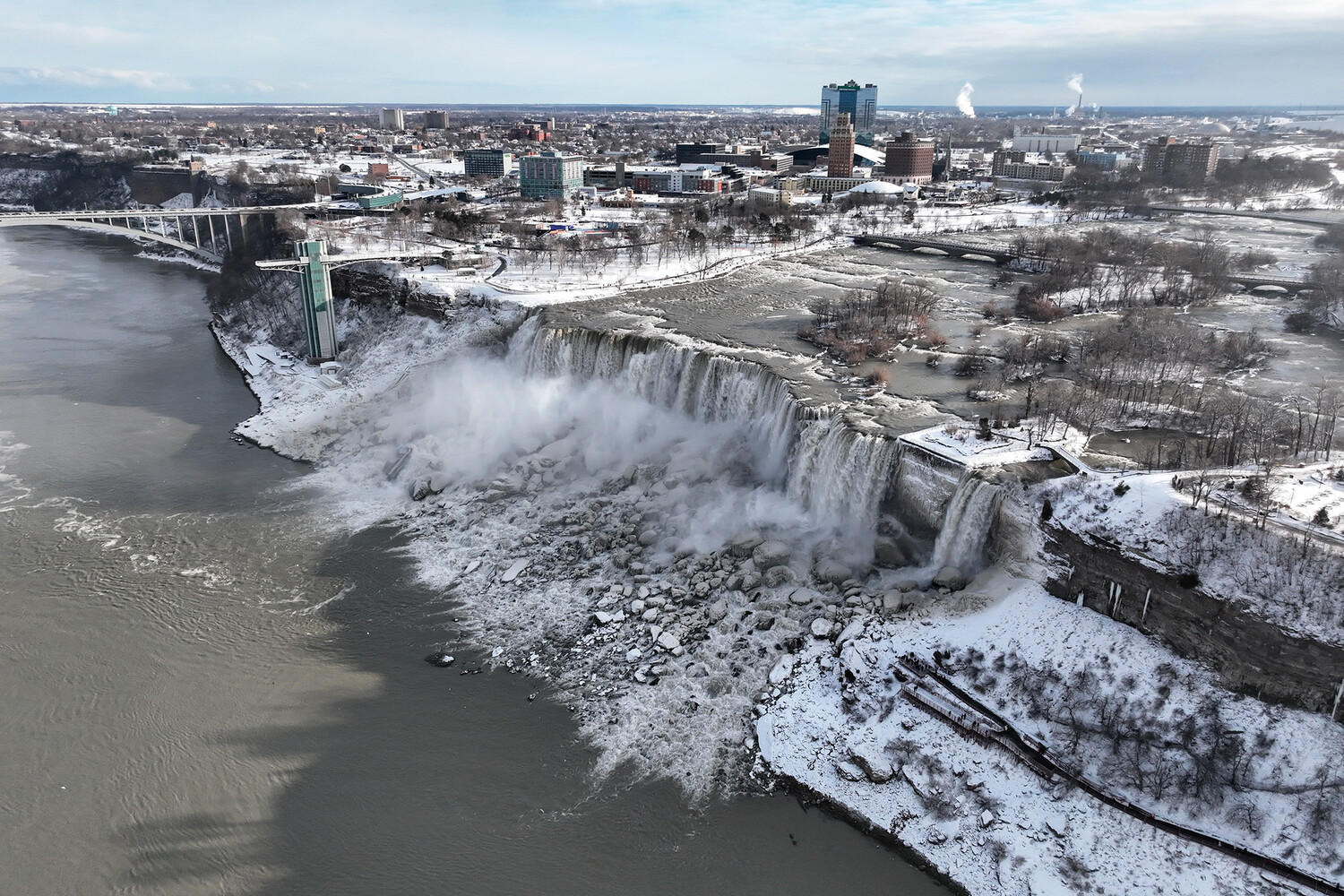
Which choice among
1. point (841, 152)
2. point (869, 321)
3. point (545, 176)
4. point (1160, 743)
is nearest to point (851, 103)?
point (841, 152)

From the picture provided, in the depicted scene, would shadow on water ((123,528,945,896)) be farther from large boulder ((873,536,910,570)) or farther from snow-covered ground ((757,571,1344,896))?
large boulder ((873,536,910,570))

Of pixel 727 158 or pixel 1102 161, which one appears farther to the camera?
pixel 727 158

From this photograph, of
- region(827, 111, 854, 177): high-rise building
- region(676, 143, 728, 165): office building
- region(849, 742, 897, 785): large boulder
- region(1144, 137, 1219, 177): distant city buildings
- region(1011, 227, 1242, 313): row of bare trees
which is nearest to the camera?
region(849, 742, 897, 785): large boulder

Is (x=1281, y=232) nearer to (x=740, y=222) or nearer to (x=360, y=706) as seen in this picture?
(x=740, y=222)

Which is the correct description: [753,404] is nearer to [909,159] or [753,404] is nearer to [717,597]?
[717,597]

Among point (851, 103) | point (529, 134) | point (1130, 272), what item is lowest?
point (1130, 272)

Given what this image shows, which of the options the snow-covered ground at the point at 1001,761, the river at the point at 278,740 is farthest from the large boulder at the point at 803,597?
the river at the point at 278,740

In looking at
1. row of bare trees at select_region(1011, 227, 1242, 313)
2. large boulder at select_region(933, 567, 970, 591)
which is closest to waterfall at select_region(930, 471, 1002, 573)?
large boulder at select_region(933, 567, 970, 591)

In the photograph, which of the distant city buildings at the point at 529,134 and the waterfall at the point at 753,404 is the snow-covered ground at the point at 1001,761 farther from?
the distant city buildings at the point at 529,134
